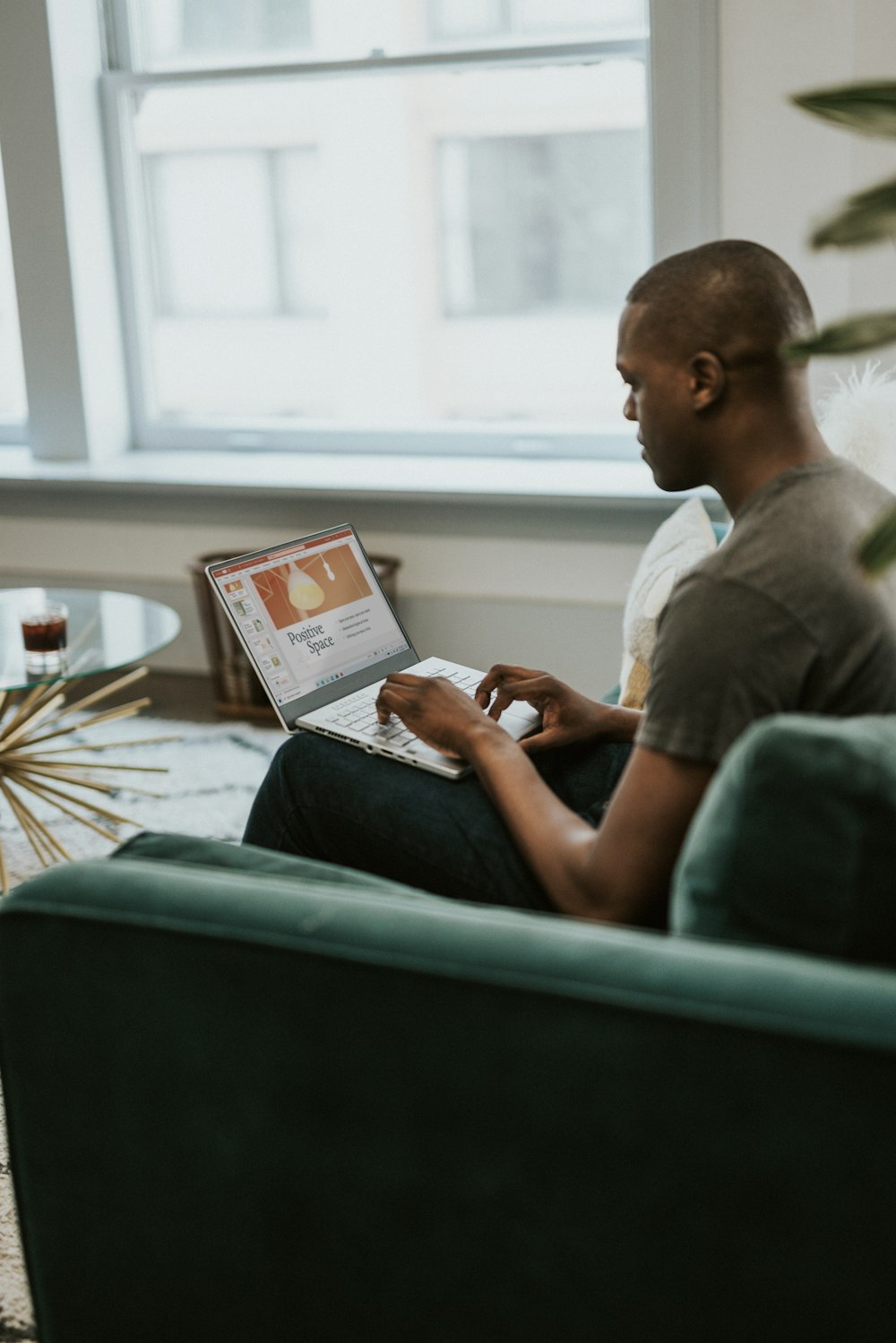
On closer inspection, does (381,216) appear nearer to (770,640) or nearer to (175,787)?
(175,787)

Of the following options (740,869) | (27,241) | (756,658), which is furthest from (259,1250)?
(27,241)

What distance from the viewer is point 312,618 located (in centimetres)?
179

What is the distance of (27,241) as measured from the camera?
152 inches

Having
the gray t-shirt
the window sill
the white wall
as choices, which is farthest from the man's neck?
the window sill

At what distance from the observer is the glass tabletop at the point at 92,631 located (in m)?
2.48

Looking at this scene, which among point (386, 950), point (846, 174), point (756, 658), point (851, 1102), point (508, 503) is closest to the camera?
point (851, 1102)

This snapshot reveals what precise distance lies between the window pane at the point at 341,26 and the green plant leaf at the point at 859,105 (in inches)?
101

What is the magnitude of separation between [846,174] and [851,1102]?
2.62 metres

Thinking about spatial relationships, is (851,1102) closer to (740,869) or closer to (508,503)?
(740,869)

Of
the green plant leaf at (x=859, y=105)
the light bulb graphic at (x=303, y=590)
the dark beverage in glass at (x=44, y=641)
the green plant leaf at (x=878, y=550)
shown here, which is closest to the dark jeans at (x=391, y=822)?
the light bulb graphic at (x=303, y=590)

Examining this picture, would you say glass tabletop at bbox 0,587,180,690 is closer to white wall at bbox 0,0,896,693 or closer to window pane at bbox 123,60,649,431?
white wall at bbox 0,0,896,693

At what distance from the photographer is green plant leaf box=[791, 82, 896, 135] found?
97cm

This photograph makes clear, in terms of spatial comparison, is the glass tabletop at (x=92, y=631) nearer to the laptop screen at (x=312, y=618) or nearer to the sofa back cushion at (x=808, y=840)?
the laptop screen at (x=312, y=618)

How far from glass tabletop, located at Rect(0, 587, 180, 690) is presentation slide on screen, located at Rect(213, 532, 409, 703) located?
27.6 inches
